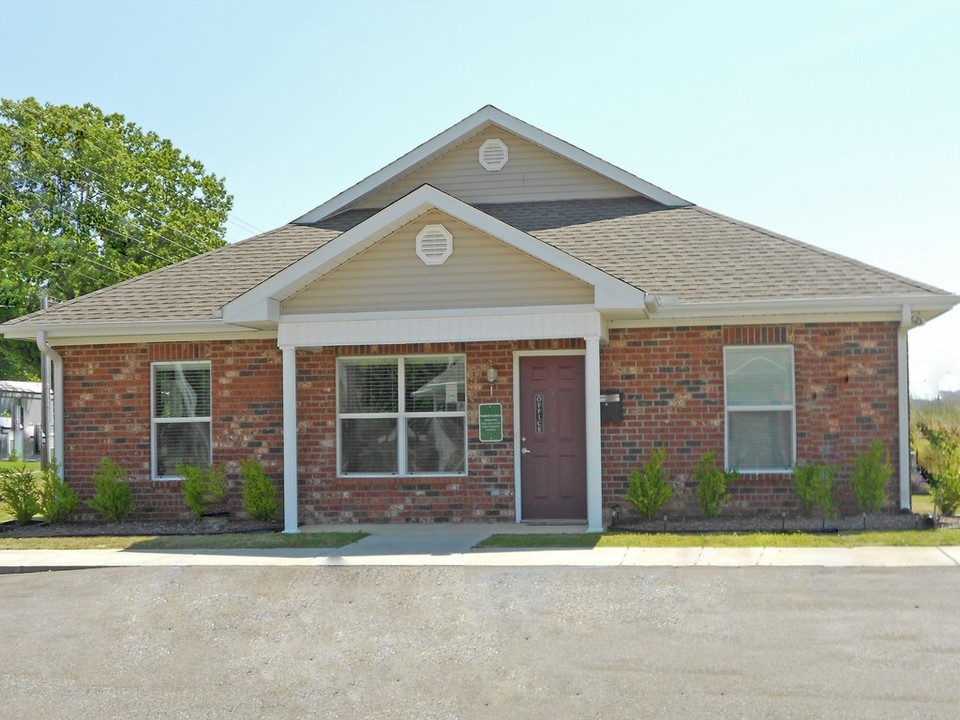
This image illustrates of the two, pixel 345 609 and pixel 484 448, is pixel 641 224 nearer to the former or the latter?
pixel 484 448

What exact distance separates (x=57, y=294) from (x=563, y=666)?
3884 centimetres

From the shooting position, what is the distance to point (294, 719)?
6.34 m

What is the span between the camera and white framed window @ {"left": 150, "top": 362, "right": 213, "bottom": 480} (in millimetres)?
16062

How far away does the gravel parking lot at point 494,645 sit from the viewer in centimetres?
648

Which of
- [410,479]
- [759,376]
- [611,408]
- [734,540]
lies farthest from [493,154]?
[734,540]

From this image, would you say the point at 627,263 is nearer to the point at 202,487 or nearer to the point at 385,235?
the point at 385,235

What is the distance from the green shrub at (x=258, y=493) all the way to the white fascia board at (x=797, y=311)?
494 cm

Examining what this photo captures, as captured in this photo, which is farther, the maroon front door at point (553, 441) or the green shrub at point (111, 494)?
the green shrub at point (111, 494)

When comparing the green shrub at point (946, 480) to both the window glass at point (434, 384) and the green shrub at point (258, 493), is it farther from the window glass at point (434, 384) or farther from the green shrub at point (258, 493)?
the green shrub at point (258, 493)

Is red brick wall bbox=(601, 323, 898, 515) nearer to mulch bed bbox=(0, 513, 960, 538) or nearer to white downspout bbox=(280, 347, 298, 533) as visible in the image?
mulch bed bbox=(0, 513, 960, 538)

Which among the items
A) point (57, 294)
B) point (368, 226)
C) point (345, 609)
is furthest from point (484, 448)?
point (57, 294)

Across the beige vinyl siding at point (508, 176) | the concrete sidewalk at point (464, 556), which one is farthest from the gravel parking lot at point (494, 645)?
the beige vinyl siding at point (508, 176)

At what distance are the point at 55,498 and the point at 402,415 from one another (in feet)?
16.4

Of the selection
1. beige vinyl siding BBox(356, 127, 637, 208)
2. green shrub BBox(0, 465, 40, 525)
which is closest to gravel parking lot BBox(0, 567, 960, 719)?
green shrub BBox(0, 465, 40, 525)
